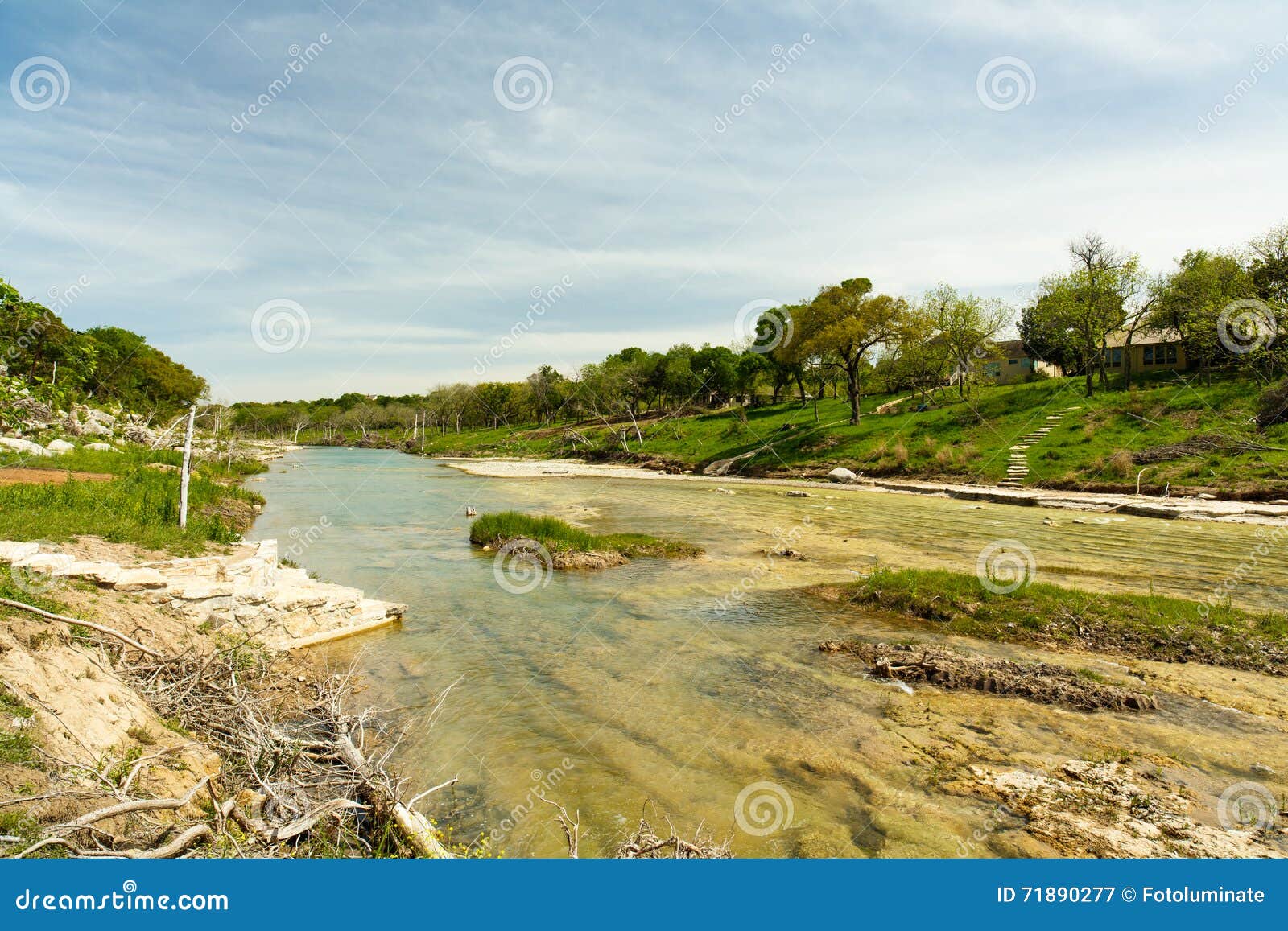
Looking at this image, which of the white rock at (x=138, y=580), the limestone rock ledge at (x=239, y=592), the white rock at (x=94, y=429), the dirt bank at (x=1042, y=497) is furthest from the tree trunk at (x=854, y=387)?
the white rock at (x=94, y=429)

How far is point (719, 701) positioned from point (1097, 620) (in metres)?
8.55

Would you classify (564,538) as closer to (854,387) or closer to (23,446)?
(23,446)

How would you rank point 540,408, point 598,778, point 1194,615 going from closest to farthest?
point 598,778, point 1194,615, point 540,408

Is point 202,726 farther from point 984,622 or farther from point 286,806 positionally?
point 984,622

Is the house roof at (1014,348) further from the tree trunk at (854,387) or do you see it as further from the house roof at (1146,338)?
the tree trunk at (854,387)

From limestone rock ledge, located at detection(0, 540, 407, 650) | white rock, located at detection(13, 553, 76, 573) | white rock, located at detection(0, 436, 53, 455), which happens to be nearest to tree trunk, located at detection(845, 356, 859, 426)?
limestone rock ledge, located at detection(0, 540, 407, 650)

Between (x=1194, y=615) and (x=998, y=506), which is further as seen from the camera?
(x=998, y=506)

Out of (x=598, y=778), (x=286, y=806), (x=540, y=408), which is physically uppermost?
(x=540, y=408)

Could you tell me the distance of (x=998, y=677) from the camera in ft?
34.7

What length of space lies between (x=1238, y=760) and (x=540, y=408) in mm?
127362

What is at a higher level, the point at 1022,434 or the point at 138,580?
the point at 1022,434

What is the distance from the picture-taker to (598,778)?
8352mm

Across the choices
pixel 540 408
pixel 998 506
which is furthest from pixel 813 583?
pixel 540 408

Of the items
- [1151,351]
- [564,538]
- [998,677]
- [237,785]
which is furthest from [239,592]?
[1151,351]
